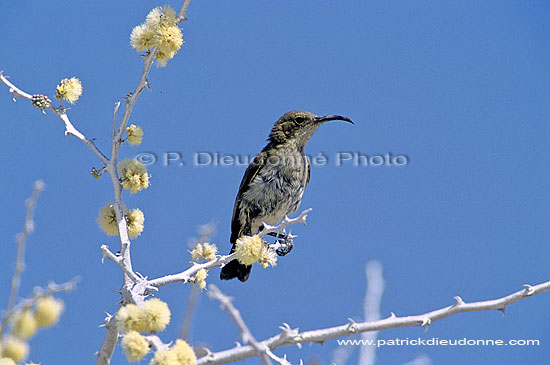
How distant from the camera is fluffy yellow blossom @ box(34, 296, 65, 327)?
335 cm

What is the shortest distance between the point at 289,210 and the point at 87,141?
361 centimetres

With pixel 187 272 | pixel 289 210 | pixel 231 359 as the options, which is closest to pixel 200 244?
pixel 187 272

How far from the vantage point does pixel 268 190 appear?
749 centimetres

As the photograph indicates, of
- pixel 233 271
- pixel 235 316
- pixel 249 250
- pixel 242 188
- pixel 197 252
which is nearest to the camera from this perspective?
pixel 235 316

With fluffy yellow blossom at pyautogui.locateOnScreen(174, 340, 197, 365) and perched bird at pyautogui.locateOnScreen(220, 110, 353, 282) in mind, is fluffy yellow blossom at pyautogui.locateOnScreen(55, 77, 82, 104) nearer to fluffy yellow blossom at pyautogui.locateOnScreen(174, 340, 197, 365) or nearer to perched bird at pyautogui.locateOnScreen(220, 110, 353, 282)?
fluffy yellow blossom at pyautogui.locateOnScreen(174, 340, 197, 365)

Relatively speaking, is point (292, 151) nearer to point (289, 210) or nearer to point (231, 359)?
point (289, 210)

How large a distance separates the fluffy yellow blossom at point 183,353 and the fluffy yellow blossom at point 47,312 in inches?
29.7

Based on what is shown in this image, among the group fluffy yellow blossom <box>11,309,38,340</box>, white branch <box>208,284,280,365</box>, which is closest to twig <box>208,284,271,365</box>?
white branch <box>208,284,280,365</box>

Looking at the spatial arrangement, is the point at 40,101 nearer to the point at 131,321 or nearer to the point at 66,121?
the point at 66,121

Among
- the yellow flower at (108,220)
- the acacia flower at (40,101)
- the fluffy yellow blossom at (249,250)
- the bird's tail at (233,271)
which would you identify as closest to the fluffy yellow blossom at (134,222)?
the yellow flower at (108,220)

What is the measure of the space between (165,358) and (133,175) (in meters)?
1.59

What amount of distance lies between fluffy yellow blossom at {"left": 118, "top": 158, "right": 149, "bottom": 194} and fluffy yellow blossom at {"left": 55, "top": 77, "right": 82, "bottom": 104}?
0.53 metres

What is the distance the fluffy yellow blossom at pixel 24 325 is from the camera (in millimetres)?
3160

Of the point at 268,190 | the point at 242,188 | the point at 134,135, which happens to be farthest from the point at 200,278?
the point at 242,188
